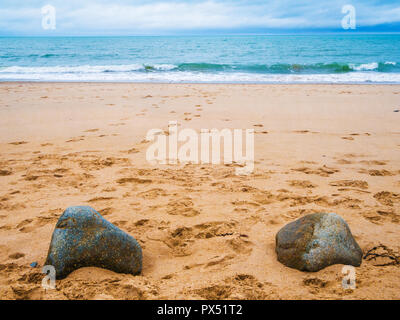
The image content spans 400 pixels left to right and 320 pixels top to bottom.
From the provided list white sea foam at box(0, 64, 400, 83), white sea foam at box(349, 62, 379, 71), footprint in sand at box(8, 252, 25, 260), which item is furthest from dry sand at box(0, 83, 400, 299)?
white sea foam at box(349, 62, 379, 71)

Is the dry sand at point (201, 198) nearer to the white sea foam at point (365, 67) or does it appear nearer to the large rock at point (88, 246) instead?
the large rock at point (88, 246)

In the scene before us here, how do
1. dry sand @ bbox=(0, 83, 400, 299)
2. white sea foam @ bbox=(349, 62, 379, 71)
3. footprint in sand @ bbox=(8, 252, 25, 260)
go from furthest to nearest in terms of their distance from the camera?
white sea foam @ bbox=(349, 62, 379, 71) → footprint in sand @ bbox=(8, 252, 25, 260) → dry sand @ bbox=(0, 83, 400, 299)

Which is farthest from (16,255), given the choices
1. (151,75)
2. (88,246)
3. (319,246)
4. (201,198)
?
(151,75)

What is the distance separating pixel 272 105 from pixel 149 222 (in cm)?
541

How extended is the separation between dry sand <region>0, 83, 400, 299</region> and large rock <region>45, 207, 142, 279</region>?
6cm

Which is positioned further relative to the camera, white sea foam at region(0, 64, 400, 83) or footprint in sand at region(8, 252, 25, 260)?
white sea foam at region(0, 64, 400, 83)

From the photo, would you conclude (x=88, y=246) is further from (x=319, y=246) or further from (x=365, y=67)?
(x=365, y=67)

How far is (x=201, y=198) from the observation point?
276 cm

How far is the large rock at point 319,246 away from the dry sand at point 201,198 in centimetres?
6

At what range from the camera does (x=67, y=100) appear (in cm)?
766

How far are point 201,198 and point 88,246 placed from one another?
4.00 feet

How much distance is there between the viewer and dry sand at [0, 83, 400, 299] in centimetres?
170

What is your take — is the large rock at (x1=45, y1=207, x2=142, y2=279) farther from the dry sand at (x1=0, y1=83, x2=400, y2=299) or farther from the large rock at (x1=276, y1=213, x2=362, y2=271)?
the large rock at (x1=276, y1=213, x2=362, y2=271)

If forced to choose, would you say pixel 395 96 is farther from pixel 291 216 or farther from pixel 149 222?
pixel 149 222
